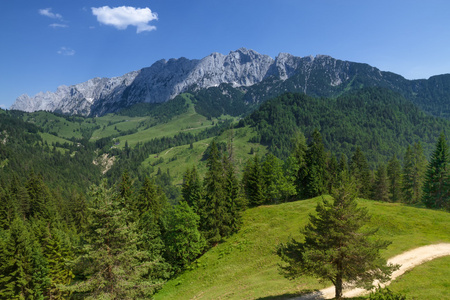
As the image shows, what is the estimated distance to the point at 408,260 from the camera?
1240 inches

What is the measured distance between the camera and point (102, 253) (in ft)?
64.3

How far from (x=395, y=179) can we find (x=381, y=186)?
29.4 ft

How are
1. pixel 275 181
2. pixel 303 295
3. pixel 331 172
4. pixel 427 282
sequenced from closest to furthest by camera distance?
pixel 427 282
pixel 303 295
pixel 275 181
pixel 331 172

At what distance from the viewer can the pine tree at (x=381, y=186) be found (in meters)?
85.8

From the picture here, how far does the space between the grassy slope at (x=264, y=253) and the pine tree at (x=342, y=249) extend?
10156mm

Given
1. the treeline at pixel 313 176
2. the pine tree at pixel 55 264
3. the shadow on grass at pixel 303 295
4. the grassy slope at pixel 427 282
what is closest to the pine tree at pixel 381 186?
the treeline at pixel 313 176

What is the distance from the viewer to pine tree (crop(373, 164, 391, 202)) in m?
85.8

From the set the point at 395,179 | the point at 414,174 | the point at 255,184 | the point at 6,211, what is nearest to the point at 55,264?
the point at 6,211

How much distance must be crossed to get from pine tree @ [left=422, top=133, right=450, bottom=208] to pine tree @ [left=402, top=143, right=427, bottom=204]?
15.7m

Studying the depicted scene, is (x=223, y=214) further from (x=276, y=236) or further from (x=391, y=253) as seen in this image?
(x=391, y=253)

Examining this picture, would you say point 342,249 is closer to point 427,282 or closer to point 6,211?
point 427,282

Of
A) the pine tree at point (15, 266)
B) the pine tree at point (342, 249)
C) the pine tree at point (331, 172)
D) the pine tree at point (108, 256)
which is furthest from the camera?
the pine tree at point (331, 172)

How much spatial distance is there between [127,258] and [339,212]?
17.5 metres

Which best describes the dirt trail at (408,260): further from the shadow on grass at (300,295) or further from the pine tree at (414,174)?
the pine tree at (414,174)
